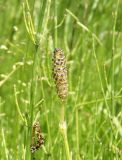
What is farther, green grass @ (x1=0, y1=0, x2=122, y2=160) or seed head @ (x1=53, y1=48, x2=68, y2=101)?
green grass @ (x1=0, y1=0, x2=122, y2=160)

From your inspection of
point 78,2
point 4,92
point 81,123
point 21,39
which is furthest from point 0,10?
point 81,123

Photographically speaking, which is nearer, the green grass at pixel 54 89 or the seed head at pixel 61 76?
the seed head at pixel 61 76

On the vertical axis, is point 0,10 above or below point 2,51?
above

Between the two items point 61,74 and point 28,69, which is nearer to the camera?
point 61,74

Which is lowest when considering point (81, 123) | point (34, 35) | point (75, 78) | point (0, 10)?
point (81, 123)

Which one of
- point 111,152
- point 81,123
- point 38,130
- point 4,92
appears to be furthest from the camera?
point 4,92

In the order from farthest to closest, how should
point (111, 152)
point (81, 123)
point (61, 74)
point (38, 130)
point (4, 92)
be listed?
point (4, 92) → point (81, 123) → point (111, 152) → point (38, 130) → point (61, 74)

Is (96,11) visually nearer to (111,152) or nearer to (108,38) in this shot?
(108,38)

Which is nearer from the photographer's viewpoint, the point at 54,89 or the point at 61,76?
the point at 61,76
